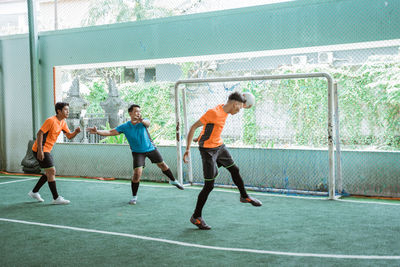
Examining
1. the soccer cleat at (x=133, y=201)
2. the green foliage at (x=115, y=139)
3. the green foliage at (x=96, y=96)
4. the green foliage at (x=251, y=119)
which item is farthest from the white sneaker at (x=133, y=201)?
the green foliage at (x=96, y=96)

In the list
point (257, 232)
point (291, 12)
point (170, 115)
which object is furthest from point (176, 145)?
point (257, 232)

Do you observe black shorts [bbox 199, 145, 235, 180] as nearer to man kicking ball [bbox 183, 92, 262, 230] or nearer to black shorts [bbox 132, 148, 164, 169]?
man kicking ball [bbox 183, 92, 262, 230]

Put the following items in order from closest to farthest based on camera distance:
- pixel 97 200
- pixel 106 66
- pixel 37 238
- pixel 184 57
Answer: pixel 37 238, pixel 97 200, pixel 184 57, pixel 106 66

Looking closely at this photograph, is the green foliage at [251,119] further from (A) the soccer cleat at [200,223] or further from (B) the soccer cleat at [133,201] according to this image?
(A) the soccer cleat at [200,223]

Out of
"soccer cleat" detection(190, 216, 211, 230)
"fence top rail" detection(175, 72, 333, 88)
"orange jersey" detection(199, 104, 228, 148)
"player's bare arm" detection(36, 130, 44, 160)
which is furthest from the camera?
"fence top rail" detection(175, 72, 333, 88)

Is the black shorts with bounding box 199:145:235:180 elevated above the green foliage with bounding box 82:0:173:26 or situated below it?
below

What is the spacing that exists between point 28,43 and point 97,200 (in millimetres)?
5817

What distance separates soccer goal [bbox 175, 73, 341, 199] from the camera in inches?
354

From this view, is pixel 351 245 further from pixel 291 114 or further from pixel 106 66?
pixel 106 66

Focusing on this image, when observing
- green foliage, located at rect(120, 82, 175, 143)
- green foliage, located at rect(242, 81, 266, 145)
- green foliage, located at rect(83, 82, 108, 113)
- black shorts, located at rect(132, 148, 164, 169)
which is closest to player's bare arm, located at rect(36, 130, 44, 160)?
black shorts, located at rect(132, 148, 164, 169)

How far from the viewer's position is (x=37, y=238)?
6238 mm

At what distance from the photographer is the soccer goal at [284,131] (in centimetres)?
900

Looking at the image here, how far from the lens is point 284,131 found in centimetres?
937

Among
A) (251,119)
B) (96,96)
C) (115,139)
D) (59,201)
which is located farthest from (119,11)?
(59,201)
